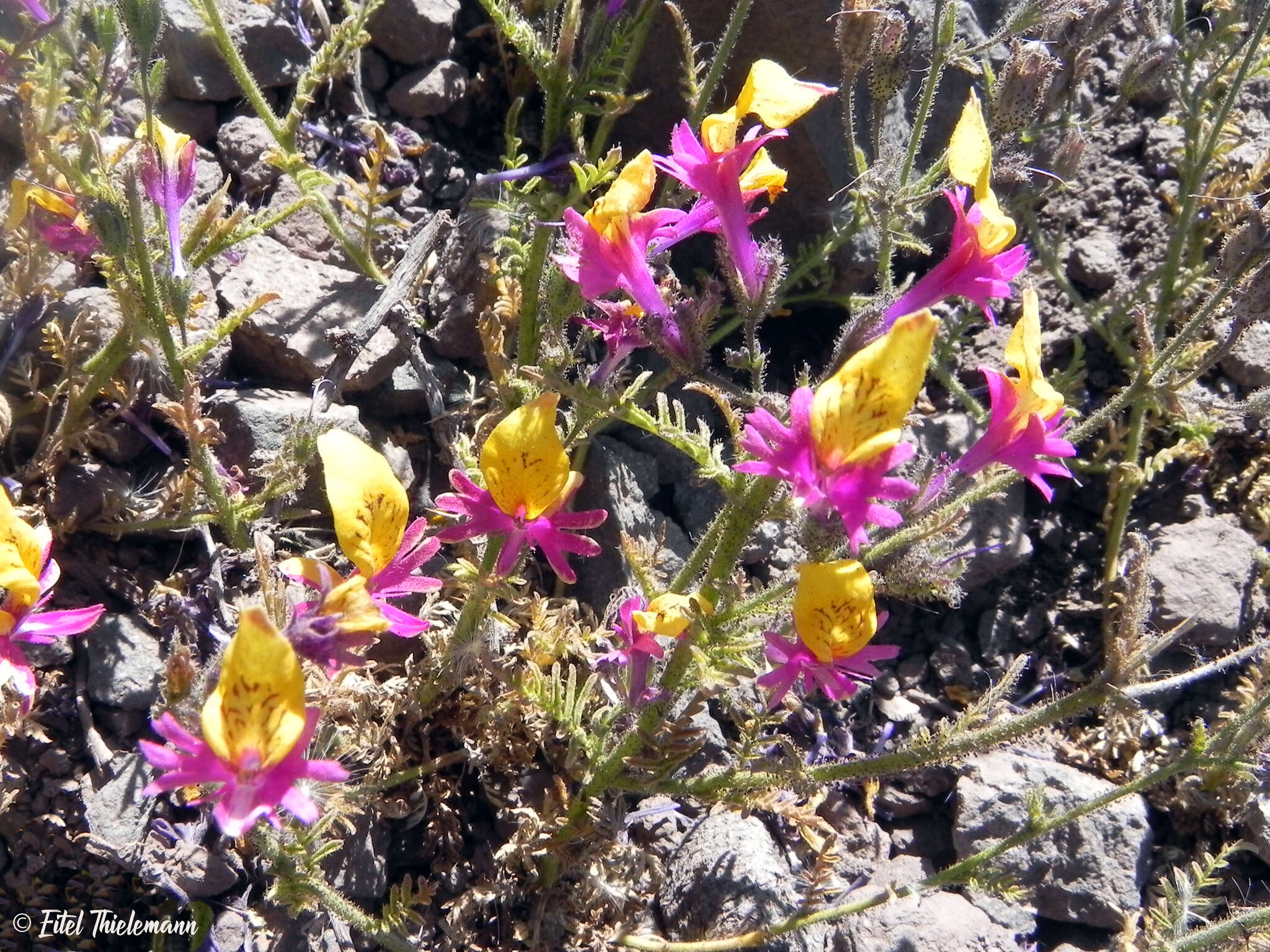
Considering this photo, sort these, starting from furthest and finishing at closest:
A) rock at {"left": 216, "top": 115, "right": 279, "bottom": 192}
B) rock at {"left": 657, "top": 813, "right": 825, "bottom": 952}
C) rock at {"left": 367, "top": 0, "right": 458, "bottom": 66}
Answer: rock at {"left": 367, "top": 0, "right": 458, "bottom": 66}
rock at {"left": 216, "top": 115, "right": 279, "bottom": 192}
rock at {"left": 657, "top": 813, "right": 825, "bottom": 952}

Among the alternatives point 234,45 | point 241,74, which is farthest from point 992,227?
point 234,45

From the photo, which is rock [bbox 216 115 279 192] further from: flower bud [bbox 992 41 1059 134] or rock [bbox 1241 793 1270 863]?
rock [bbox 1241 793 1270 863]

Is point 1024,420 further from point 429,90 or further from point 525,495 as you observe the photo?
point 429,90

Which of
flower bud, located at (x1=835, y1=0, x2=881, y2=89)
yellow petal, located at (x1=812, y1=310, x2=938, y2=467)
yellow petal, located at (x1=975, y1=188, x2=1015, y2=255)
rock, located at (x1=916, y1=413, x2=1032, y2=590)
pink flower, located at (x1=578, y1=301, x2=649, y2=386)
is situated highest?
flower bud, located at (x1=835, y1=0, x2=881, y2=89)

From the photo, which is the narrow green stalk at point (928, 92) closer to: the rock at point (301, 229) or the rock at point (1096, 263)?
the rock at point (1096, 263)

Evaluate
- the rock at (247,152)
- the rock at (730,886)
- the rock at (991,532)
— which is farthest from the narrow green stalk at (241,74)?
the rock at (730,886)

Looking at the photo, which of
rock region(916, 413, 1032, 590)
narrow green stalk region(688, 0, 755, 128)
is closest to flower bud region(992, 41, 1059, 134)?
narrow green stalk region(688, 0, 755, 128)

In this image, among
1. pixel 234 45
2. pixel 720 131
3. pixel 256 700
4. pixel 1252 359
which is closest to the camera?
pixel 256 700
